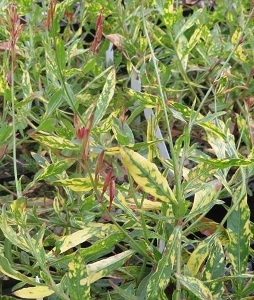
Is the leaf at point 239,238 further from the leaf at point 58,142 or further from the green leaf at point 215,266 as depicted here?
the leaf at point 58,142

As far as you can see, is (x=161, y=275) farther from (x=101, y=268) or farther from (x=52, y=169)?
(x=52, y=169)

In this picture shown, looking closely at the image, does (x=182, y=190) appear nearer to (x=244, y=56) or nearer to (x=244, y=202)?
A: (x=244, y=202)

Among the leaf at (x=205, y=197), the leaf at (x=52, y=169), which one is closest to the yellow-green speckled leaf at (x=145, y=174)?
the leaf at (x=205, y=197)

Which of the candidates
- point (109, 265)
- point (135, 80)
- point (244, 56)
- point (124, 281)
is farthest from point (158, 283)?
point (244, 56)

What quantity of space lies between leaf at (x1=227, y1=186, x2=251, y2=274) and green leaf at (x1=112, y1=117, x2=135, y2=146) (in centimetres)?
16

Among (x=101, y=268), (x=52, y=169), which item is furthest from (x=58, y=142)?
(x=101, y=268)

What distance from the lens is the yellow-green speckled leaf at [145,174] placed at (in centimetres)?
63

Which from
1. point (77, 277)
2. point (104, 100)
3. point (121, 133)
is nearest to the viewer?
point (77, 277)

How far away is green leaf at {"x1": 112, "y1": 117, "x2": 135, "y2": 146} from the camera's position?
0.72 meters

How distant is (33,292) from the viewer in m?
0.66

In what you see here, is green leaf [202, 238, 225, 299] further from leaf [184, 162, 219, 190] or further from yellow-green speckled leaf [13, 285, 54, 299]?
yellow-green speckled leaf [13, 285, 54, 299]

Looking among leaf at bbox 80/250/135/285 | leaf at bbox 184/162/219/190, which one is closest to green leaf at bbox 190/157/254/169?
leaf at bbox 184/162/219/190

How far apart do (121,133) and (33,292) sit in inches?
8.5

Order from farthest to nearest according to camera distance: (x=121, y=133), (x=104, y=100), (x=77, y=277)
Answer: (x=104, y=100)
(x=121, y=133)
(x=77, y=277)
